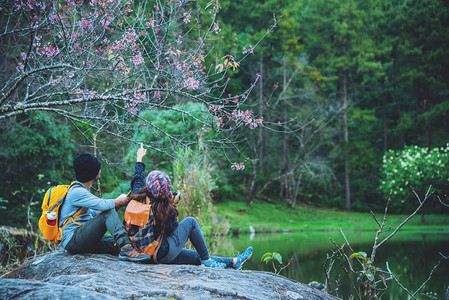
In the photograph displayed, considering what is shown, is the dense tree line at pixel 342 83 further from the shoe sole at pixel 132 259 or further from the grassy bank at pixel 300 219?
the shoe sole at pixel 132 259

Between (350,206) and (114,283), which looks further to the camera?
(350,206)

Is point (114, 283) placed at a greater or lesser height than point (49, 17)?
lesser

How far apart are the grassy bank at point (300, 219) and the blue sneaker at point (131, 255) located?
13.1m

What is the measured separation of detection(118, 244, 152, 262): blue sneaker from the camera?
335 centimetres

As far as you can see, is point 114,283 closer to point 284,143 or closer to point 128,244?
point 128,244

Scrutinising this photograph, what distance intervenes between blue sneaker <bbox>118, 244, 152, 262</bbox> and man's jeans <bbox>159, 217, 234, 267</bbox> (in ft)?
0.80

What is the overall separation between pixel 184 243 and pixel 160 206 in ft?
1.50

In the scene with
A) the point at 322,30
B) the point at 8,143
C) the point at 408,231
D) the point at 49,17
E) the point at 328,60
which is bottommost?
the point at 408,231

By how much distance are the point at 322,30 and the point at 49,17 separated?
25.7 metres

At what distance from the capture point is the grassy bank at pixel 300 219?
1823 centimetres

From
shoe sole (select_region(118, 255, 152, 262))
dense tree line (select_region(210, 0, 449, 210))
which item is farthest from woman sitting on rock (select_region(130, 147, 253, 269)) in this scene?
dense tree line (select_region(210, 0, 449, 210))

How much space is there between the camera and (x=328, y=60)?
25469mm

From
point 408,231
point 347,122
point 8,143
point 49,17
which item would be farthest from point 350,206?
point 49,17

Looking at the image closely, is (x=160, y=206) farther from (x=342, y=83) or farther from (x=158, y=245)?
(x=342, y=83)
